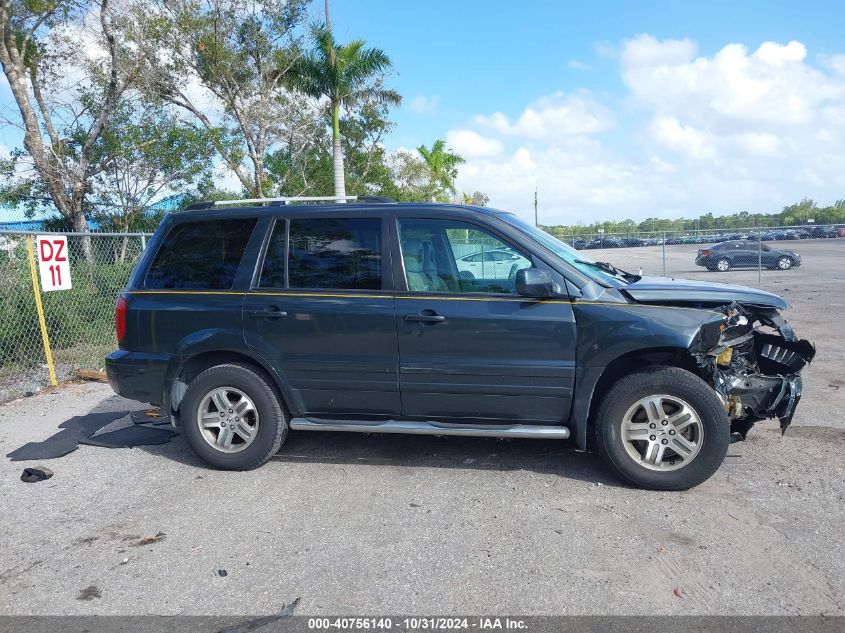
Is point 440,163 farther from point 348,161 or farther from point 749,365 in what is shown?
point 749,365

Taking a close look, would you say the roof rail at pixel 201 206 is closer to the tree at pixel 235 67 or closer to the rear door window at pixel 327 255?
the rear door window at pixel 327 255

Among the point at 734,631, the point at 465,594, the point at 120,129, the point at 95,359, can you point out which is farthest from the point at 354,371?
the point at 120,129

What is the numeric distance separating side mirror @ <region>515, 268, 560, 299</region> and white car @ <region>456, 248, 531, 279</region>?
235mm

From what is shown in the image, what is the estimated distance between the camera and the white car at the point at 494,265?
4301mm

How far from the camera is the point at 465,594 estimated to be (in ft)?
9.71

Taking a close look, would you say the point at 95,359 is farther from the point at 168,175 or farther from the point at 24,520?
the point at 168,175

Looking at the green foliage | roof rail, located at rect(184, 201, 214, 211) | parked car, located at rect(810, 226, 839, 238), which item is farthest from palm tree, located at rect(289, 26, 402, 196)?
parked car, located at rect(810, 226, 839, 238)

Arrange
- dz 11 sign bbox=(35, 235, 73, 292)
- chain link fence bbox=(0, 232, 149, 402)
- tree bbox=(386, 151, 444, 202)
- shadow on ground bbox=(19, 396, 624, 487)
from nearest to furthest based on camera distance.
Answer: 1. shadow on ground bbox=(19, 396, 624, 487)
2. dz 11 sign bbox=(35, 235, 73, 292)
3. chain link fence bbox=(0, 232, 149, 402)
4. tree bbox=(386, 151, 444, 202)

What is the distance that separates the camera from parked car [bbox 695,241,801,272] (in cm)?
2466

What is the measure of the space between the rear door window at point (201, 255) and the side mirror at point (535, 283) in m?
2.13

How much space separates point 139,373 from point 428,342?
235 centimetres

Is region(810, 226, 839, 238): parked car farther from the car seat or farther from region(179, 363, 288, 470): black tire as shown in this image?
region(179, 363, 288, 470): black tire

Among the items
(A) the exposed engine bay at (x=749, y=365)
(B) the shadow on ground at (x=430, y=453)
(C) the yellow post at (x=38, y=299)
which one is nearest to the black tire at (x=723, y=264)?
(A) the exposed engine bay at (x=749, y=365)

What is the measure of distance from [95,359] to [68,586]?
6501 mm
